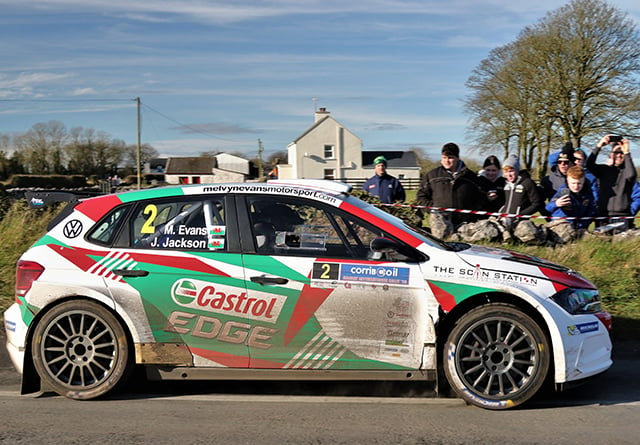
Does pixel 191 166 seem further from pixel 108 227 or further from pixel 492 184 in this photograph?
pixel 108 227

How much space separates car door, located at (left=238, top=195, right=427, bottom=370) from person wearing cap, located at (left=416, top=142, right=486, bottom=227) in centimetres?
534

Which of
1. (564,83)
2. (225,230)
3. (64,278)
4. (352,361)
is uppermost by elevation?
(564,83)

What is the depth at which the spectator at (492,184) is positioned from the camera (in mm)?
10875

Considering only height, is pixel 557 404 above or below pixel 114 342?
below

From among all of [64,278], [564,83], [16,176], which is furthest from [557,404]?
[16,176]

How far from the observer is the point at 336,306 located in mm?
5203

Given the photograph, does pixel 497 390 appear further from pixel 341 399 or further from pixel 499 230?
pixel 499 230

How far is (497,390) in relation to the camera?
17.0 feet

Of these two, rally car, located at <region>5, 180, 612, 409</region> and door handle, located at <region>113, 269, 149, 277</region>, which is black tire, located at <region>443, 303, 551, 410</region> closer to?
rally car, located at <region>5, 180, 612, 409</region>

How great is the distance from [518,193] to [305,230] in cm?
599

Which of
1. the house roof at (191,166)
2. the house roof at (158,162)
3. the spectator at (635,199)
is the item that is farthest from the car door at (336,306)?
the house roof at (158,162)

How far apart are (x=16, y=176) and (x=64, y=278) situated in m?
56.9

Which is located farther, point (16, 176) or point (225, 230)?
point (16, 176)

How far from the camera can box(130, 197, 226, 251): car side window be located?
549 cm
